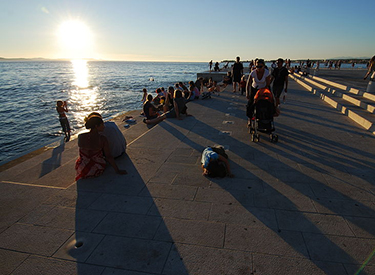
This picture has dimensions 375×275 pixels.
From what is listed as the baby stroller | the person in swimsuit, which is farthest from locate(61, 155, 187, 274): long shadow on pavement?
the baby stroller

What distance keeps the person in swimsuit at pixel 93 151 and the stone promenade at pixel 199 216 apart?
0.71 ft

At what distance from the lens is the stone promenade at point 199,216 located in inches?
93.5

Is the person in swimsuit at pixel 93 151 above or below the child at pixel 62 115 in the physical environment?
above

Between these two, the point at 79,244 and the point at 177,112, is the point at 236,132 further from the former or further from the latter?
the point at 79,244

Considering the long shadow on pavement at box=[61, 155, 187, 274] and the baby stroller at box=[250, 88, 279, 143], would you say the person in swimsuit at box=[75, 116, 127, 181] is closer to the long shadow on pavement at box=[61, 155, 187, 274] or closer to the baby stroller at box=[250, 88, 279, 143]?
the long shadow on pavement at box=[61, 155, 187, 274]

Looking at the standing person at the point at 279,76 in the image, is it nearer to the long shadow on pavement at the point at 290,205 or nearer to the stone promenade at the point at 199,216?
the stone promenade at the point at 199,216

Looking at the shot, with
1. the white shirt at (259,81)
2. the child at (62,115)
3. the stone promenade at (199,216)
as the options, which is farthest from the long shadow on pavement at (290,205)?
the child at (62,115)

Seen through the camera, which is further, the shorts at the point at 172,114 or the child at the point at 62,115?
the child at the point at 62,115

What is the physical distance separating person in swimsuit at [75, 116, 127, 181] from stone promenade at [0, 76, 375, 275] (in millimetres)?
218

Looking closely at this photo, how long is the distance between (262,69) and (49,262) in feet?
20.1

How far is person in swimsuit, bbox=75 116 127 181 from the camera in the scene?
13.4 feet

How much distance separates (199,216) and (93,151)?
8.05ft

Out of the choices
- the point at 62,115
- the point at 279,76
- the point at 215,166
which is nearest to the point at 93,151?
the point at 215,166

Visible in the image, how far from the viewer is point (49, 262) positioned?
7.92ft
